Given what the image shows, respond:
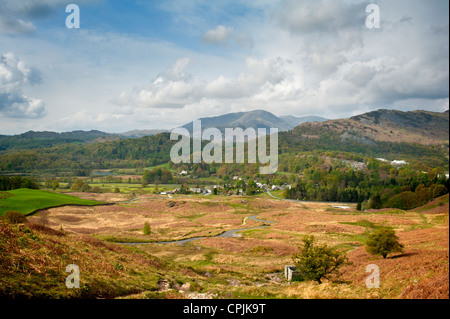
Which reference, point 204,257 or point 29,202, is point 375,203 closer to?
point 204,257

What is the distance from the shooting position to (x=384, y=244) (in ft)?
112

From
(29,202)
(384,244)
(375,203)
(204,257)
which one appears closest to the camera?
(384,244)

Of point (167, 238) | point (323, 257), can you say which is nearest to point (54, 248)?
point (323, 257)

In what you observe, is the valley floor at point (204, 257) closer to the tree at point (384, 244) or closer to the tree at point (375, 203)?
the tree at point (384, 244)

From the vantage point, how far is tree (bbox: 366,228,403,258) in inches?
1336

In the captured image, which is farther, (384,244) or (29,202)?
(29,202)

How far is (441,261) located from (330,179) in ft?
587

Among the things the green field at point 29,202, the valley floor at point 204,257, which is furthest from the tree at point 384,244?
the green field at point 29,202

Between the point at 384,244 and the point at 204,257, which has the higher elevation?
the point at 384,244

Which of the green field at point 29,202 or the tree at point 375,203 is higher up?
the green field at point 29,202

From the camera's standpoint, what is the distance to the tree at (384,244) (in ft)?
111

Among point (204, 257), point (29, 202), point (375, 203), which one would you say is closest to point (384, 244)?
point (204, 257)

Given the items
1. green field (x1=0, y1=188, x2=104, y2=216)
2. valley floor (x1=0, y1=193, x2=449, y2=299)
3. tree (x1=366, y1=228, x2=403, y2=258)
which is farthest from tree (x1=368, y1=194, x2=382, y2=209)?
green field (x1=0, y1=188, x2=104, y2=216)

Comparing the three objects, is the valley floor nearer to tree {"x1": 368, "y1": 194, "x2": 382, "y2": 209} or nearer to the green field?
the green field
